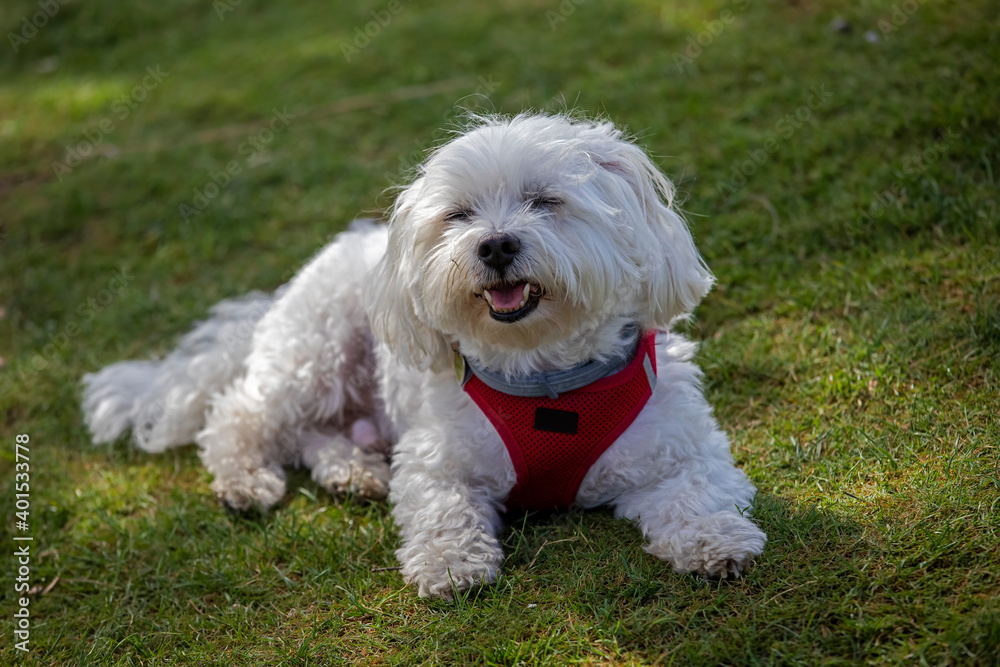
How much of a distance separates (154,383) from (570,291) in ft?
8.52

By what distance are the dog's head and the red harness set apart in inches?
4.6

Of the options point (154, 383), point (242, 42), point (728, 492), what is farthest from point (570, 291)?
point (242, 42)

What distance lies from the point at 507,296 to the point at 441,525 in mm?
809

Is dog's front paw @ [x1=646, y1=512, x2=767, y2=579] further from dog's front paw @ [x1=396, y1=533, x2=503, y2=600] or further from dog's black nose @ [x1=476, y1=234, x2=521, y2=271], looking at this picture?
dog's black nose @ [x1=476, y1=234, x2=521, y2=271]

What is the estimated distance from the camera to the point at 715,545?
2.59 meters

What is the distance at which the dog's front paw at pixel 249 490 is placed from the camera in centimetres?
365

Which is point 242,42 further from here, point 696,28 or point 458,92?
point 696,28

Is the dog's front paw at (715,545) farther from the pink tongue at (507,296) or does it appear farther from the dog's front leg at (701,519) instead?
the pink tongue at (507,296)

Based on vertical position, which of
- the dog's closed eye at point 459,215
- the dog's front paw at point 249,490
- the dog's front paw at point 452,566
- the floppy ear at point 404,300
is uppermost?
the dog's closed eye at point 459,215

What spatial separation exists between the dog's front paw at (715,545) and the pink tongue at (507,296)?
0.88m

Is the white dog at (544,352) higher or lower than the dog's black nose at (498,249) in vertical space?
lower

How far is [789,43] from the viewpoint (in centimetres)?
550

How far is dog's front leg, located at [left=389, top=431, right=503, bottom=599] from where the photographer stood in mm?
2789

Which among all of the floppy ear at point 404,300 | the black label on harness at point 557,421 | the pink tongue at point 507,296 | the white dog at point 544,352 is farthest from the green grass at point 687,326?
the pink tongue at point 507,296
